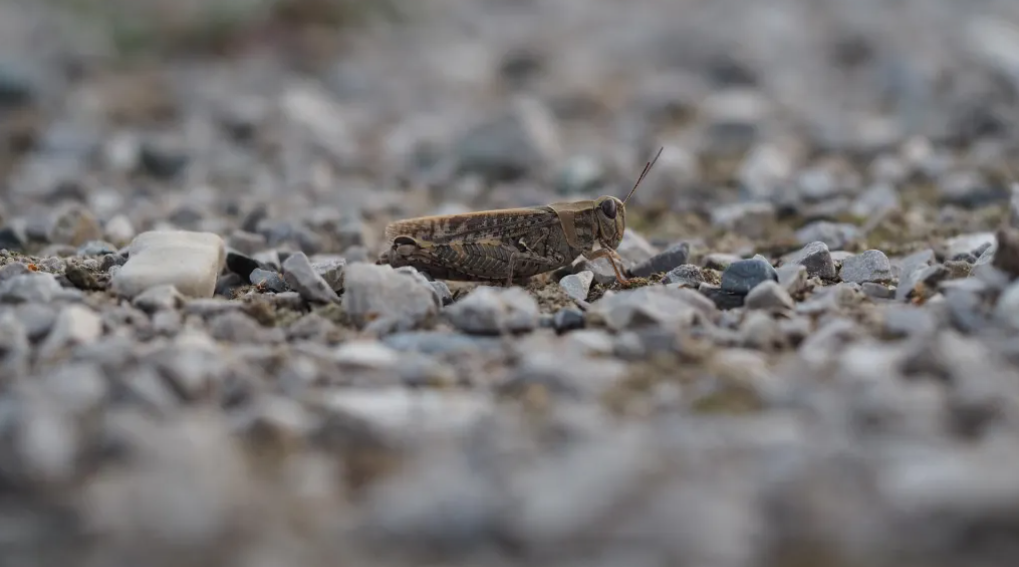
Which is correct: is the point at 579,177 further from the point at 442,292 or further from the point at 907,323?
the point at 907,323

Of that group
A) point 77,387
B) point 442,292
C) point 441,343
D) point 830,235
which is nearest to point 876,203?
point 830,235

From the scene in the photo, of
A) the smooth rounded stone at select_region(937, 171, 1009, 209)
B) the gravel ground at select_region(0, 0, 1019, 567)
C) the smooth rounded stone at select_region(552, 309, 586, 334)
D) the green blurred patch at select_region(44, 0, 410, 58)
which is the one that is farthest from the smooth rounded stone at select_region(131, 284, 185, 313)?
the green blurred patch at select_region(44, 0, 410, 58)

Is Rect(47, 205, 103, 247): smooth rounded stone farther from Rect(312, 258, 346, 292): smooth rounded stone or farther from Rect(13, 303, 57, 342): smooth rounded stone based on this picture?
Rect(13, 303, 57, 342): smooth rounded stone

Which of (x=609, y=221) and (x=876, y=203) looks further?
(x=876, y=203)

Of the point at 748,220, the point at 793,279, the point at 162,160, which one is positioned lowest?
the point at 793,279

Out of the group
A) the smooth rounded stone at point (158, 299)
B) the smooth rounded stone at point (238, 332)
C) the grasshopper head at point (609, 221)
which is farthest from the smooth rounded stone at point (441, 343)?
the grasshopper head at point (609, 221)

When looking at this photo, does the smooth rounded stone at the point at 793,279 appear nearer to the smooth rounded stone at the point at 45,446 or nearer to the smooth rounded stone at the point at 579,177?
the smooth rounded stone at the point at 45,446

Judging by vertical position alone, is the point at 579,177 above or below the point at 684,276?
above
